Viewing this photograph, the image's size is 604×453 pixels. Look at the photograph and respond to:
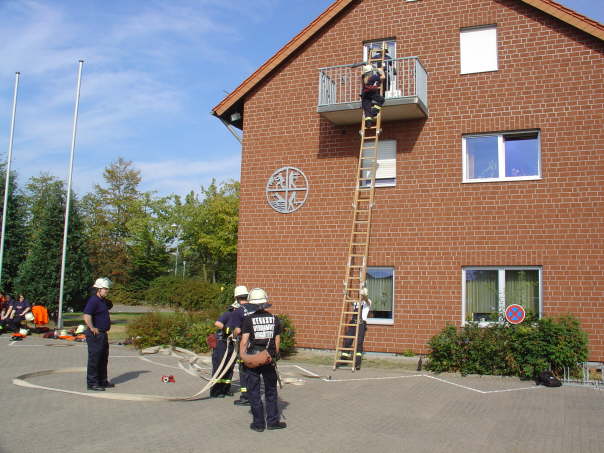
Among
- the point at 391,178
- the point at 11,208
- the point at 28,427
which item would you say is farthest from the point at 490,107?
the point at 11,208

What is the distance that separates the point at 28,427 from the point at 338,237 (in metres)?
8.93

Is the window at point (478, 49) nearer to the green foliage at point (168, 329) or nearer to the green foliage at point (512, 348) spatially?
the green foliage at point (512, 348)

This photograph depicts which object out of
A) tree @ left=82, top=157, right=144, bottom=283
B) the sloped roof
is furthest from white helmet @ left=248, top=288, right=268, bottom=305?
tree @ left=82, top=157, right=144, bottom=283

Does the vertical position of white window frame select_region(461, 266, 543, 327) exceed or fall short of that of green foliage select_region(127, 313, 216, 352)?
it exceeds it

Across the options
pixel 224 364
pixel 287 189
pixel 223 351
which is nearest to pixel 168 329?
pixel 287 189

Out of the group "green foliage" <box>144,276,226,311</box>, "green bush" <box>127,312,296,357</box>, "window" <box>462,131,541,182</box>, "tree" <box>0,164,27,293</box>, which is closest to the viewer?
"window" <box>462,131,541,182</box>

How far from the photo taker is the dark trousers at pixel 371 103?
43.4ft

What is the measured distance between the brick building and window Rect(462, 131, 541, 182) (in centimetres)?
3

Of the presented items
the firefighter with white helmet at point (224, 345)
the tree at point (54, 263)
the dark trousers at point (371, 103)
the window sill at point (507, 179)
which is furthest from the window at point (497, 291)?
the tree at point (54, 263)

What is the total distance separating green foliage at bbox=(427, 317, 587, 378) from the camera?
10.9 metres

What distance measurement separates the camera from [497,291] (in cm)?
1290

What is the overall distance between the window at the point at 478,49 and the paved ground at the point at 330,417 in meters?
7.33

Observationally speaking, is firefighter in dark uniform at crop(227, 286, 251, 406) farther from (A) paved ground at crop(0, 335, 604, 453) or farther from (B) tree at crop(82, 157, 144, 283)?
(B) tree at crop(82, 157, 144, 283)

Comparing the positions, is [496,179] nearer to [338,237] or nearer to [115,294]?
[338,237]
